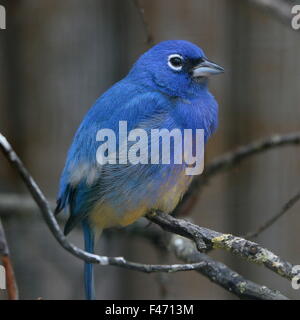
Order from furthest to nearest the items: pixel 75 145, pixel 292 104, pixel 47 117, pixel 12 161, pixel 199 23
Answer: pixel 292 104
pixel 47 117
pixel 199 23
pixel 75 145
pixel 12 161

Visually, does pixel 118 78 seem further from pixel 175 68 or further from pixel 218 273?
pixel 218 273

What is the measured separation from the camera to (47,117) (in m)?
2.50

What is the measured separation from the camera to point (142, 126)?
5.09 feet

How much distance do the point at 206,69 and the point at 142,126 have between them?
21 centimetres

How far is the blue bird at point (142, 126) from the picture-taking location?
4.98 ft

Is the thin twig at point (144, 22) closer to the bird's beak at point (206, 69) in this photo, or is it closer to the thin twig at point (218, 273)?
the bird's beak at point (206, 69)

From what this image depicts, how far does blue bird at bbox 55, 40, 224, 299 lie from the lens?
4.98ft

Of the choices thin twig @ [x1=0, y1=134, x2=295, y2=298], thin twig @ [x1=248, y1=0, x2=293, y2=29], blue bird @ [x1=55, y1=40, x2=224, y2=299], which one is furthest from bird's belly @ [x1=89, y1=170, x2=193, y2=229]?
thin twig @ [x1=248, y1=0, x2=293, y2=29]

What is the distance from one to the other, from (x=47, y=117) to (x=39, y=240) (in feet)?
1.65

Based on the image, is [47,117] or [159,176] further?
[47,117]
